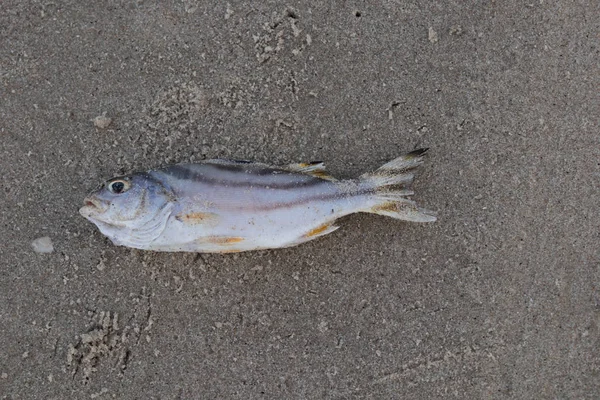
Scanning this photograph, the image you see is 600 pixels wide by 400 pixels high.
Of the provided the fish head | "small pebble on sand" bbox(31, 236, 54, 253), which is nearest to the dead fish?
the fish head

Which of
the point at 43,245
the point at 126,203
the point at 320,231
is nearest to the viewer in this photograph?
the point at 126,203

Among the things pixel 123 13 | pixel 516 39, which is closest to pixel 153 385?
pixel 123 13

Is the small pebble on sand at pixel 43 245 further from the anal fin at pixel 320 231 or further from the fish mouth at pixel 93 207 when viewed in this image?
the anal fin at pixel 320 231

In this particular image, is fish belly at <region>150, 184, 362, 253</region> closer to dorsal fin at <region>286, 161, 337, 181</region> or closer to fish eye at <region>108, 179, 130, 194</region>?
dorsal fin at <region>286, 161, 337, 181</region>

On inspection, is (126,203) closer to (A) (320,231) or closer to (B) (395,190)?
(A) (320,231)

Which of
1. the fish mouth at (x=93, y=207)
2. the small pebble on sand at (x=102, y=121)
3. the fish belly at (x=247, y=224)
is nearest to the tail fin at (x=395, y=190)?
the fish belly at (x=247, y=224)

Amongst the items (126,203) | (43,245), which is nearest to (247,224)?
(126,203)
